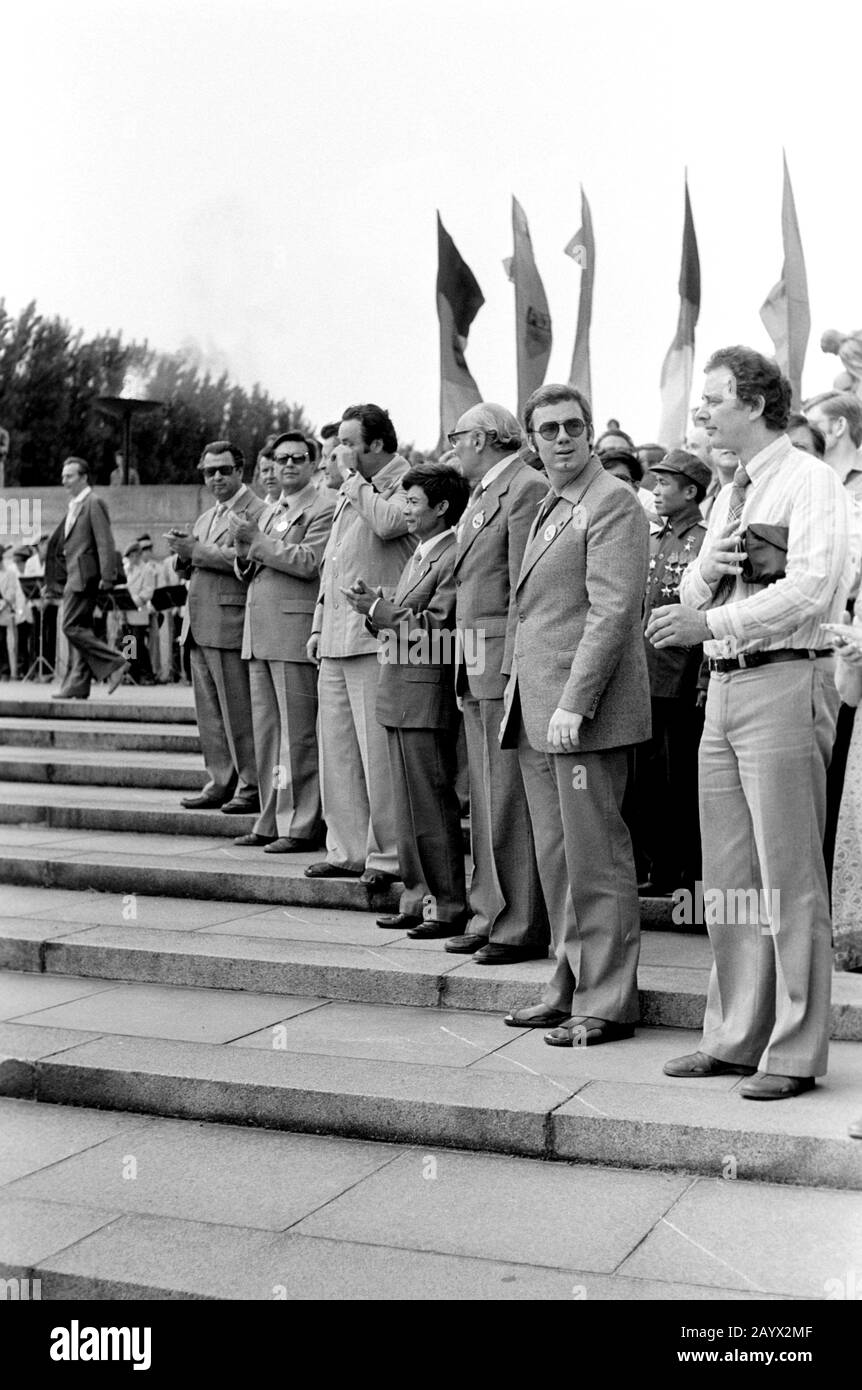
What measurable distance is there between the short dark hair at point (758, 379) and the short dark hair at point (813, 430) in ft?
4.66

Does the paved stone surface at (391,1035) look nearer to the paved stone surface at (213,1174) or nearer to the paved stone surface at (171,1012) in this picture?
the paved stone surface at (171,1012)

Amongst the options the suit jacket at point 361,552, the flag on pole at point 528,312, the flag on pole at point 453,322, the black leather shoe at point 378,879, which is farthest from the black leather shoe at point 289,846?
the flag on pole at point 528,312

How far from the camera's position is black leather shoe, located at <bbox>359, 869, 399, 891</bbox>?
7020 millimetres

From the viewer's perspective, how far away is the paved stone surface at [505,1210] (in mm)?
3891

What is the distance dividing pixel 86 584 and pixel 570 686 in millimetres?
7981

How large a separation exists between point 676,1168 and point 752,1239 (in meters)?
0.53

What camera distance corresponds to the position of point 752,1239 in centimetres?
387

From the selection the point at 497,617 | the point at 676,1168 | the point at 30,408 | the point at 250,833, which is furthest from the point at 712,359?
the point at 30,408

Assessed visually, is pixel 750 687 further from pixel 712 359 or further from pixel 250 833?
pixel 250 833

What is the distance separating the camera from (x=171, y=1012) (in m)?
5.92

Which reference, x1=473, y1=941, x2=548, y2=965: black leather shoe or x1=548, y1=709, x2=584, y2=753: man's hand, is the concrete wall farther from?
x1=548, y1=709, x2=584, y2=753: man's hand

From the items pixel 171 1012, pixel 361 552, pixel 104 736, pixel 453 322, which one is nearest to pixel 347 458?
pixel 361 552

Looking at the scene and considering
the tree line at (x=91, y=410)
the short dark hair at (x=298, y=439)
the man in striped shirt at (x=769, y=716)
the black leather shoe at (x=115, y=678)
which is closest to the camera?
the man in striped shirt at (x=769, y=716)

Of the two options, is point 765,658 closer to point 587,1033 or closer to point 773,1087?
point 773,1087
